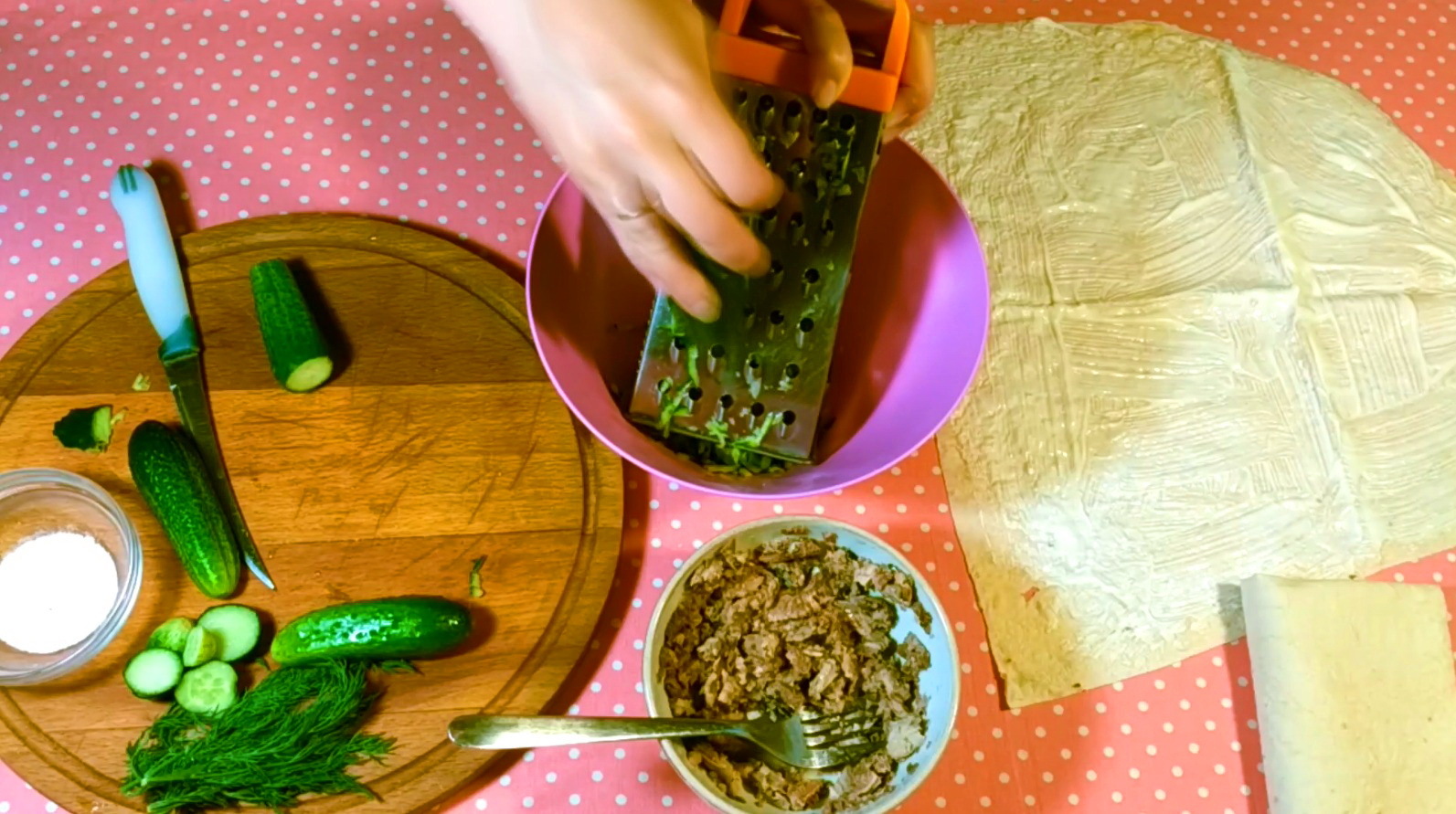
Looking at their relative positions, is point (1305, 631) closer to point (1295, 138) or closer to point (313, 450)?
point (1295, 138)

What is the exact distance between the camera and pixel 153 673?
0.99 metres

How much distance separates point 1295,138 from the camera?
147 cm

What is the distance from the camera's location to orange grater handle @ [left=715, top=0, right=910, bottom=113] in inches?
32.0

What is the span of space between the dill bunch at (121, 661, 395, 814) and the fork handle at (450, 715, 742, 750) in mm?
138

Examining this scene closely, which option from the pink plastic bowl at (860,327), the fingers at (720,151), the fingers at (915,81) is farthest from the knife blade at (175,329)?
the fingers at (915,81)

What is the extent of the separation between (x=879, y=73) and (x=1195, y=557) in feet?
2.56

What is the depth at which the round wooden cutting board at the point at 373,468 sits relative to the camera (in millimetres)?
1010

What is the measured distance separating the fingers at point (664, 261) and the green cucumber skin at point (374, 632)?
1.45ft

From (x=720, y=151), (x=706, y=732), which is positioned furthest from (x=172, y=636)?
(x=720, y=151)

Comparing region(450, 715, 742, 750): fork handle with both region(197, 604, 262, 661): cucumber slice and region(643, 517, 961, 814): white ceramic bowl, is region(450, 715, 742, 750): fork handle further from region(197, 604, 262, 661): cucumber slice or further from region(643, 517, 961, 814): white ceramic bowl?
region(197, 604, 262, 661): cucumber slice

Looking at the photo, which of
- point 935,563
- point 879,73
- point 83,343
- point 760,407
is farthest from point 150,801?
point 879,73

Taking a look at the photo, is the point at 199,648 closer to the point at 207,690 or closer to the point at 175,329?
the point at 207,690

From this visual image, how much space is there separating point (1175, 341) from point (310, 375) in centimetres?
117

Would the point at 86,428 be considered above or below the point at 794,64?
below
